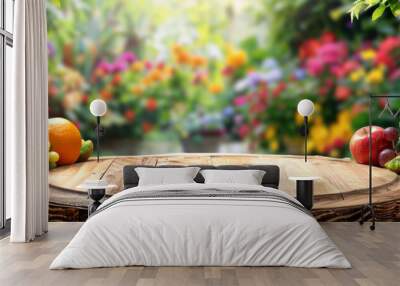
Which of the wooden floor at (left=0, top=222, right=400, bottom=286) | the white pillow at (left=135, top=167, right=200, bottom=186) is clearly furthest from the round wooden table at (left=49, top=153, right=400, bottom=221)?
the wooden floor at (left=0, top=222, right=400, bottom=286)

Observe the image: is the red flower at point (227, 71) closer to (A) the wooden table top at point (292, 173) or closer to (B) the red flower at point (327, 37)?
(A) the wooden table top at point (292, 173)

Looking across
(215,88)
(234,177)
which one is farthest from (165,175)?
(215,88)

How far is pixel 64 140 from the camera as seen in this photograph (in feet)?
22.8

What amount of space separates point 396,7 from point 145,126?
3.58 meters

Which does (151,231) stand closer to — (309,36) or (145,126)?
(145,126)

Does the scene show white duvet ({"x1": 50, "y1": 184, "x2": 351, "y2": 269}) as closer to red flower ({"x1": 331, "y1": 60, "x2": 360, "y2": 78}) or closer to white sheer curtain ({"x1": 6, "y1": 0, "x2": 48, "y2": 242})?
white sheer curtain ({"x1": 6, "y1": 0, "x2": 48, "y2": 242})

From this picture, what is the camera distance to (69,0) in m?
6.95

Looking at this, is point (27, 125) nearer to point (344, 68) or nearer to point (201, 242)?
point (201, 242)

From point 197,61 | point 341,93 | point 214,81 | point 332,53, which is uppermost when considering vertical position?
point 332,53

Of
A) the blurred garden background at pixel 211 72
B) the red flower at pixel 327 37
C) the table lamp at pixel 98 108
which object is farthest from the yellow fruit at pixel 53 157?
the red flower at pixel 327 37

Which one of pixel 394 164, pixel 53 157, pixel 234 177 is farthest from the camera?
pixel 53 157

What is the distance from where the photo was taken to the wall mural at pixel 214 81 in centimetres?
692

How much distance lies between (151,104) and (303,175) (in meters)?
1.95

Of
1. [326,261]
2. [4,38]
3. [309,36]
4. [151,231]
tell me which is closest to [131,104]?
[4,38]
